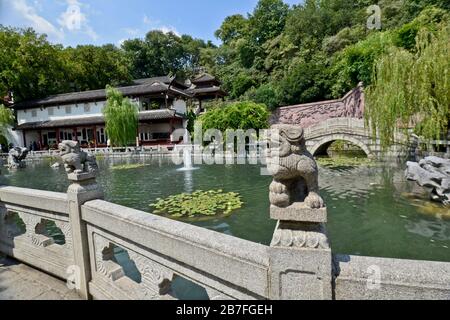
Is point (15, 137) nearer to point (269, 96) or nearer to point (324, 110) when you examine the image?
point (269, 96)

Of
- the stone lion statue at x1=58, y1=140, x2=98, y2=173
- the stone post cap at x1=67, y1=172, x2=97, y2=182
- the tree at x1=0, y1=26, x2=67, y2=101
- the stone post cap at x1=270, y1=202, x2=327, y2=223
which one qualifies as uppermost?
the tree at x1=0, y1=26, x2=67, y2=101

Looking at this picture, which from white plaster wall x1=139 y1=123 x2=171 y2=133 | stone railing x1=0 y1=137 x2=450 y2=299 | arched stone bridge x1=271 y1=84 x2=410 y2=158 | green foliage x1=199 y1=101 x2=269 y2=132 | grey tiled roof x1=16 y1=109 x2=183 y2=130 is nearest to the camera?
stone railing x1=0 y1=137 x2=450 y2=299

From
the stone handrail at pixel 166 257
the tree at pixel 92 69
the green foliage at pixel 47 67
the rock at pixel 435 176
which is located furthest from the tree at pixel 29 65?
the rock at pixel 435 176

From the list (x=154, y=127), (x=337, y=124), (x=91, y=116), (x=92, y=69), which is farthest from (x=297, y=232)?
(x=92, y=69)

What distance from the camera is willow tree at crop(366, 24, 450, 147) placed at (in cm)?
884

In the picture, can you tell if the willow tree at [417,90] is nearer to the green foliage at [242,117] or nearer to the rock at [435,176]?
the rock at [435,176]

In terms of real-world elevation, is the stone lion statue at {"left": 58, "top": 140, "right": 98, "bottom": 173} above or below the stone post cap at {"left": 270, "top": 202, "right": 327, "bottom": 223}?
above

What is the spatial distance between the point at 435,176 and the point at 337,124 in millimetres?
9837

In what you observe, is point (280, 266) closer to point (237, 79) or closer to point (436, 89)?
point (436, 89)

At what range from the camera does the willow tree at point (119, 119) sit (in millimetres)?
23859

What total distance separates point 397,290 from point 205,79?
37.9 m

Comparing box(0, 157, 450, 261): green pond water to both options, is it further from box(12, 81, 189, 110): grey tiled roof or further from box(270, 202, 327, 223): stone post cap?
box(12, 81, 189, 110): grey tiled roof

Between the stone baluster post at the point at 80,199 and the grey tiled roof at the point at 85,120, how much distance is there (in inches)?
945

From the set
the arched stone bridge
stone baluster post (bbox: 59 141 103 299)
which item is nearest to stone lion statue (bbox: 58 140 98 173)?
stone baluster post (bbox: 59 141 103 299)
